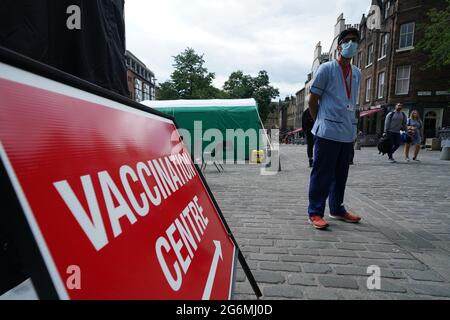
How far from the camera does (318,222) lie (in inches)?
129

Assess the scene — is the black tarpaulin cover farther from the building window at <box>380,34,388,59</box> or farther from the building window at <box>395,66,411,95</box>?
the building window at <box>380,34,388,59</box>

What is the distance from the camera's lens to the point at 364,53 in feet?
91.3

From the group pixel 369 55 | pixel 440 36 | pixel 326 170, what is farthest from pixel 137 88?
pixel 326 170

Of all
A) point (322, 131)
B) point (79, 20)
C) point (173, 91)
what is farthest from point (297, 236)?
point (173, 91)

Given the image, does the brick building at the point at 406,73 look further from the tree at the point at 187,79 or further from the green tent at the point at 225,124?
the tree at the point at 187,79

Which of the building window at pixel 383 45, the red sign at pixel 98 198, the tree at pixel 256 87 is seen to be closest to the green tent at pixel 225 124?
the red sign at pixel 98 198

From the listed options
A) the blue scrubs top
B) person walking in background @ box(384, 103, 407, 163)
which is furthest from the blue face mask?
person walking in background @ box(384, 103, 407, 163)

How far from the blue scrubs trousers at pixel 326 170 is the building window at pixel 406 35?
80.4ft

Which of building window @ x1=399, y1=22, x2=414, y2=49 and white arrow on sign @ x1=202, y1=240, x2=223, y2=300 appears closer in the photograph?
white arrow on sign @ x1=202, y1=240, x2=223, y2=300

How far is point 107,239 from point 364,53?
32.8 m

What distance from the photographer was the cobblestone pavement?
2.05m

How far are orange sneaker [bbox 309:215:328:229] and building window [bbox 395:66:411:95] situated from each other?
932 inches

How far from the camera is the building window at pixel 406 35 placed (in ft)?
71.6

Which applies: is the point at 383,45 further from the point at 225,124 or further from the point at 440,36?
the point at 225,124
